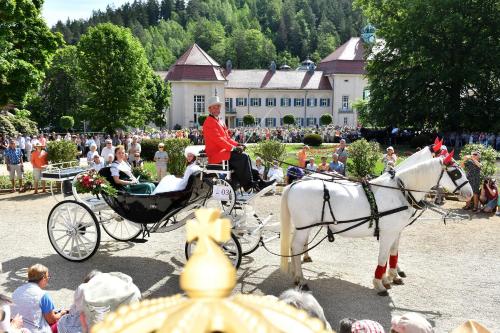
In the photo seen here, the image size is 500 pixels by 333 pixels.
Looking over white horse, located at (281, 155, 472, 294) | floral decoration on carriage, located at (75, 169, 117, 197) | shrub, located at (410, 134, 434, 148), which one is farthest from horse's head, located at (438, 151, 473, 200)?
shrub, located at (410, 134, 434, 148)

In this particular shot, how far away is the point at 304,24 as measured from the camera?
126438 millimetres

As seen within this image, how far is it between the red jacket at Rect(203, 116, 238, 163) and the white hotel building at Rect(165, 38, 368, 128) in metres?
55.9

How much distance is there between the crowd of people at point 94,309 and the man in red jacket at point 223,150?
336cm

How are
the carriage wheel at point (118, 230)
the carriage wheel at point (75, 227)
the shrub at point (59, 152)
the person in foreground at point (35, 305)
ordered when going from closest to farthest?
the person in foreground at point (35, 305) → the carriage wheel at point (75, 227) → the carriage wheel at point (118, 230) → the shrub at point (59, 152)

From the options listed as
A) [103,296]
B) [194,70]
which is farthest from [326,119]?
[103,296]

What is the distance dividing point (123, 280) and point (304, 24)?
129 m

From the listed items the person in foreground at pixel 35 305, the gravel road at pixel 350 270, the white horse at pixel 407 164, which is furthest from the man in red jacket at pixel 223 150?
the person in foreground at pixel 35 305

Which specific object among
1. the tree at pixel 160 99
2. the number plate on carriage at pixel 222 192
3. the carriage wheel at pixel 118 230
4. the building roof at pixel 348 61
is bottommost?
the carriage wheel at pixel 118 230

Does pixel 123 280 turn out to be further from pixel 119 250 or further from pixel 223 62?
pixel 223 62

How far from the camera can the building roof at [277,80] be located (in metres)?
65.2

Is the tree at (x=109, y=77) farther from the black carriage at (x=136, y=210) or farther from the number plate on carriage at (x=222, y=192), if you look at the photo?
the number plate on carriage at (x=222, y=192)

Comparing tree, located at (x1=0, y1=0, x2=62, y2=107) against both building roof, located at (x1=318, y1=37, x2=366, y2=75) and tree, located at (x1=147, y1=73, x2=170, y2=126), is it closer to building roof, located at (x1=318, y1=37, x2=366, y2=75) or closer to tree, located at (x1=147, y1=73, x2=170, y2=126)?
tree, located at (x1=147, y1=73, x2=170, y2=126)

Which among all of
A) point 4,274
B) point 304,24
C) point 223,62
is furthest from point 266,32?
point 4,274

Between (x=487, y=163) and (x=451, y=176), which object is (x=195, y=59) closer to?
(x=487, y=163)
